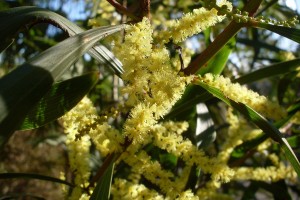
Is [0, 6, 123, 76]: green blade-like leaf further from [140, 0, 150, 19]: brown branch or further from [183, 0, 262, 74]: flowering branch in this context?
[183, 0, 262, 74]: flowering branch

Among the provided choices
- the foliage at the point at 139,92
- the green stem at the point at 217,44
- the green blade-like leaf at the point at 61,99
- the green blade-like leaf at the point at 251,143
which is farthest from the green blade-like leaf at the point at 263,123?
the green blade-like leaf at the point at 251,143

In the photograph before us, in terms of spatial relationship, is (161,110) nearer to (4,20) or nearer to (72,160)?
(4,20)

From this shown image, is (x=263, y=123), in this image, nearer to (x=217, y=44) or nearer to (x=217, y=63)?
(x=217, y=44)

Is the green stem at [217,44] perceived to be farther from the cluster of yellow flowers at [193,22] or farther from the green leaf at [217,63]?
the green leaf at [217,63]

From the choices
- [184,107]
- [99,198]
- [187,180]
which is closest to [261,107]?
[184,107]

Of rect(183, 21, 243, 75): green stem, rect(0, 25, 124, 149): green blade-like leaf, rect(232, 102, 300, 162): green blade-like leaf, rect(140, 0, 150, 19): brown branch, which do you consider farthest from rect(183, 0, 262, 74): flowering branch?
rect(232, 102, 300, 162): green blade-like leaf

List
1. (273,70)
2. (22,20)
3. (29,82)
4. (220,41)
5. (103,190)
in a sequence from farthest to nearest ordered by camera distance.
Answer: (273,70) < (220,41) < (103,190) < (22,20) < (29,82)

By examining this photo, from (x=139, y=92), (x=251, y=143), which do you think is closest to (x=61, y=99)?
(x=139, y=92)
